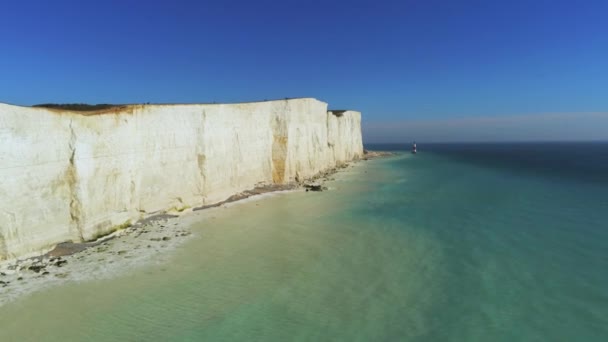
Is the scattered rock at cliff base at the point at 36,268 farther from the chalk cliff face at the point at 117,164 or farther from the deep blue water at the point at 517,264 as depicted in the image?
the deep blue water at the point at 517,264

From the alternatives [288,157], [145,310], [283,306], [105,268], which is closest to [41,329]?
[145,310]

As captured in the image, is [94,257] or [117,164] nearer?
[94,257]

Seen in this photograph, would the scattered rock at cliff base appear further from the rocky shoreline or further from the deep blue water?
the deep blue water

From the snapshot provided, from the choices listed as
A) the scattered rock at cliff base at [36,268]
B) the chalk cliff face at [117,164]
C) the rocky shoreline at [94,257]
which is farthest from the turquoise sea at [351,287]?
the chalk cliff face at [117,164]

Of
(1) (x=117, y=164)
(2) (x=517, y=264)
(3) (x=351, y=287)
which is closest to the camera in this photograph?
(3) (x=351, y=287)

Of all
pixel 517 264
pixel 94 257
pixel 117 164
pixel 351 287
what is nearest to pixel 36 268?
pixel 94 257

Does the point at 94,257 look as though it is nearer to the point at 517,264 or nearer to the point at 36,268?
the point at 36,268

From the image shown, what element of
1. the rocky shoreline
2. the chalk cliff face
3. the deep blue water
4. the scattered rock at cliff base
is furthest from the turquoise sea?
the chalk cliff face

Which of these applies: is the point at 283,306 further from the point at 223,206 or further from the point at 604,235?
the point at 604,235
